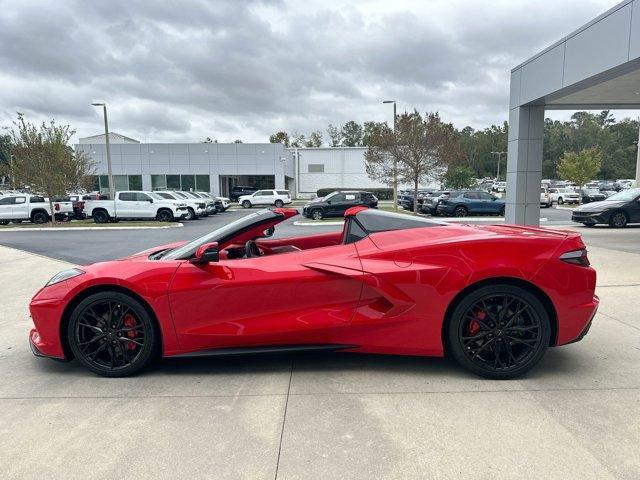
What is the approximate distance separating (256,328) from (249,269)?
44 centimetres

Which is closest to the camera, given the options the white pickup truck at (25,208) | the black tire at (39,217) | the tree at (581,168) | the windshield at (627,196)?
the windshield at (627,196)

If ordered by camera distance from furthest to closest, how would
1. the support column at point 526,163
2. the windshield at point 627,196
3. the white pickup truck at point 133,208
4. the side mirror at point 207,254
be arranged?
the white pickup truck at point 133,208
the windshield at point 627,196
the support column at point 526,163
the side mirror at point 207,254

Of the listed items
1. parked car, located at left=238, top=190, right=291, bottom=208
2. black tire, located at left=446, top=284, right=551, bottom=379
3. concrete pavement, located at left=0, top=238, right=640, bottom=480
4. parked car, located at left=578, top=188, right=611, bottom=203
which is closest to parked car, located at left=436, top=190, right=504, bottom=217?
parked car, located at left=238, top=190, right=291, bottom=208

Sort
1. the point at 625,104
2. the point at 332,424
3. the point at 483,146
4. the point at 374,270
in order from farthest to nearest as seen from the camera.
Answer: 1. the point at 483,146
2. the point at 625,104
3. the point at 374,270
4. the point at 332,424

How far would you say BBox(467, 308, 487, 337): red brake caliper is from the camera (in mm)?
3480

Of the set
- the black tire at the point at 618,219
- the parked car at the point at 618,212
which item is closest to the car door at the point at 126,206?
the parked car at the point at 618,212

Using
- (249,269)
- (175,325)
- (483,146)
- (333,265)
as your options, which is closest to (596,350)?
(333,265)

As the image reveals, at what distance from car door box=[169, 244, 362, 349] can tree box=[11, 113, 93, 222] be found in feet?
70.5

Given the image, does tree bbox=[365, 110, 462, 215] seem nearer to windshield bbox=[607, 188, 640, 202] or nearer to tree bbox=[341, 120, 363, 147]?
windshield bbox=[607, 188, 640, 202]

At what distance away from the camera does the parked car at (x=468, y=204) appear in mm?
25234

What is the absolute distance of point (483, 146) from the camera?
115 meters

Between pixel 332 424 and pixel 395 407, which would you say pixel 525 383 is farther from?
pixel 332 424

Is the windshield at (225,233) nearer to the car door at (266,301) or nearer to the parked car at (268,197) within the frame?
the car door at (266,301)

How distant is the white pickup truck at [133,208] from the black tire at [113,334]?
68.5 feet
